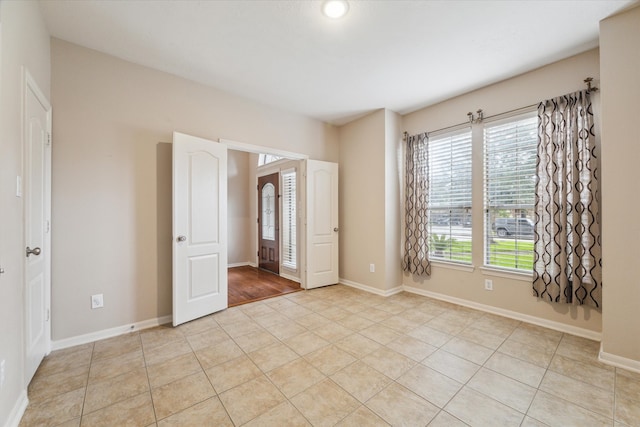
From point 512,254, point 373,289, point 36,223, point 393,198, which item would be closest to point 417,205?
point 393,198

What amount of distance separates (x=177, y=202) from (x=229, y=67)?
5.11ft

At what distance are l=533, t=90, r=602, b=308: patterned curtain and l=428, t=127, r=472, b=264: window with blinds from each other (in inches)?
30.3

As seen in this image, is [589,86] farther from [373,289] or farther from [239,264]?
[239,264]

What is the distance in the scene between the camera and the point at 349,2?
1.96 metres

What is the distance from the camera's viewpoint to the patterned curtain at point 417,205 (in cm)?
377

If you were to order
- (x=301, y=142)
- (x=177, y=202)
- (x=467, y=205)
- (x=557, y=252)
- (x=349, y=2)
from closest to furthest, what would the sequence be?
1. (x=349, y=2)
2. (x=557, y=252)
3. (x=177, y=202)
4. (x=467, y=205)
5. (x=301, y=142)

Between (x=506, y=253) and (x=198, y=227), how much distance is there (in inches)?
142

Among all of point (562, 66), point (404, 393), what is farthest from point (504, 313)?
point (562, 66)

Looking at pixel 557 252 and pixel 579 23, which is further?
pixel 557 252

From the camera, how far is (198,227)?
2994 millimetres

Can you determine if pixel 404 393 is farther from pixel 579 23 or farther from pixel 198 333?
pixel 579 23

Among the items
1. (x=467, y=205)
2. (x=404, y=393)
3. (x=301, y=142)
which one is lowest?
(x=404, y=393)

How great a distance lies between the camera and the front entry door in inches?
212

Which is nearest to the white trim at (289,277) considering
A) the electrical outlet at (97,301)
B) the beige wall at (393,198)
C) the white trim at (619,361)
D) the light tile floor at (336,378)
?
the beige wall at (393,198)
